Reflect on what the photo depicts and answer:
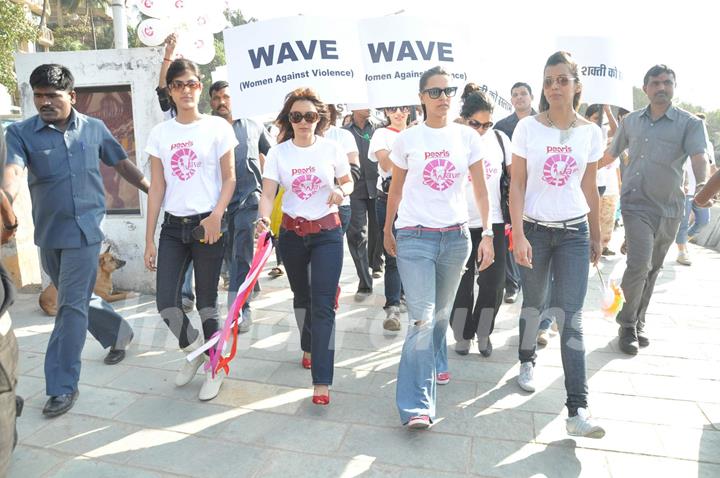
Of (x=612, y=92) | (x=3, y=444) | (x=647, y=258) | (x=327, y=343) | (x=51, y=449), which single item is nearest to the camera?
(x=3, y=444)

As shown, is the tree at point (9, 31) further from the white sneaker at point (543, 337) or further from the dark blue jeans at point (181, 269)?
the white sneaker at point (543, 337)

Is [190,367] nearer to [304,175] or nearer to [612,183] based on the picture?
[304,175]

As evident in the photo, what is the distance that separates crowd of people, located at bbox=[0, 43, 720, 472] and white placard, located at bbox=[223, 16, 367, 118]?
83 cm

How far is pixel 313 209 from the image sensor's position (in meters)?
3.43

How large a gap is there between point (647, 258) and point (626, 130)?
1.02 meters

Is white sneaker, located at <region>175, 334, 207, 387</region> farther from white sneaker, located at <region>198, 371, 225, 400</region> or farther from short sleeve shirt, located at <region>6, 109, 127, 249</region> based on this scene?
short sleeve shirt, located at <region>6, 109, 127, 249</region>

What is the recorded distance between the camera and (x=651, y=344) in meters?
4.51

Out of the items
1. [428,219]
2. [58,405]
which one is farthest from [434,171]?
[58,405]

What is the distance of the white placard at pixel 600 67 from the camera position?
536 cm

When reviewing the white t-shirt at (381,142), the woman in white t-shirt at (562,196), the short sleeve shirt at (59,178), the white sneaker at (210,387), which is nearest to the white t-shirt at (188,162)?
the short sleeve shirt at (59,178)

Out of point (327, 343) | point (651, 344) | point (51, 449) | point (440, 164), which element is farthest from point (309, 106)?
point (651, 344)

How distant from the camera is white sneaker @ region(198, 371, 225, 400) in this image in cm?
347

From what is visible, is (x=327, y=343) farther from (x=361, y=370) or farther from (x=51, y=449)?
(x=51, y=449)

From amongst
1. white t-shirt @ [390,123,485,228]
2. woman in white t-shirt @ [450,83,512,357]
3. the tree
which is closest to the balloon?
woman in white t-shirt @ [450,83,512,357]
